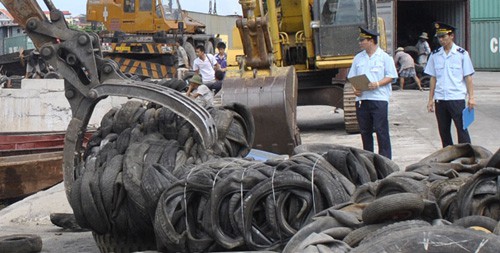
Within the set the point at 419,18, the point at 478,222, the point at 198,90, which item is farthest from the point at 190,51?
the point at 478,222

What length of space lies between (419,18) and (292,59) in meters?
21.9

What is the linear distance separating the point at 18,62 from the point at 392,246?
36081 mm

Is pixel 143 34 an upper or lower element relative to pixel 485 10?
upper

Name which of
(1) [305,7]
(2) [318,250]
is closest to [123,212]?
(2) [318,250]

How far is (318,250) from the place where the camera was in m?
4.36

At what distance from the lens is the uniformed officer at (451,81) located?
34.8 ft

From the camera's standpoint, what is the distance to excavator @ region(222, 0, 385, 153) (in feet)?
41.9

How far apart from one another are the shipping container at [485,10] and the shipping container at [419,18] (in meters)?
5.32

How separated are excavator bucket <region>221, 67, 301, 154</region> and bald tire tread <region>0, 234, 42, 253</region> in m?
4.96

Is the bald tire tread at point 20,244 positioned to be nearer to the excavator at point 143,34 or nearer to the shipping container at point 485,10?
the excavator at point 143,34

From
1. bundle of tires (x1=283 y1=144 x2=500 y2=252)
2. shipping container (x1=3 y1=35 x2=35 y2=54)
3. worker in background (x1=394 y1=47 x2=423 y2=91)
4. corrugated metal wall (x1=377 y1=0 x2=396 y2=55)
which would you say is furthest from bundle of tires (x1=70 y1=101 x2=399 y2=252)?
shipping container (x1=3 y1=35 x2=35 y2=54)

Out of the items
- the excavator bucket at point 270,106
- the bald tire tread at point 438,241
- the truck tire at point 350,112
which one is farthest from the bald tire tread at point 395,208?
the truck tire at point 350,112

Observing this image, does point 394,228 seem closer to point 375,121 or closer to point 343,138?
point 375,121

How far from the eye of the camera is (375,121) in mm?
10719
